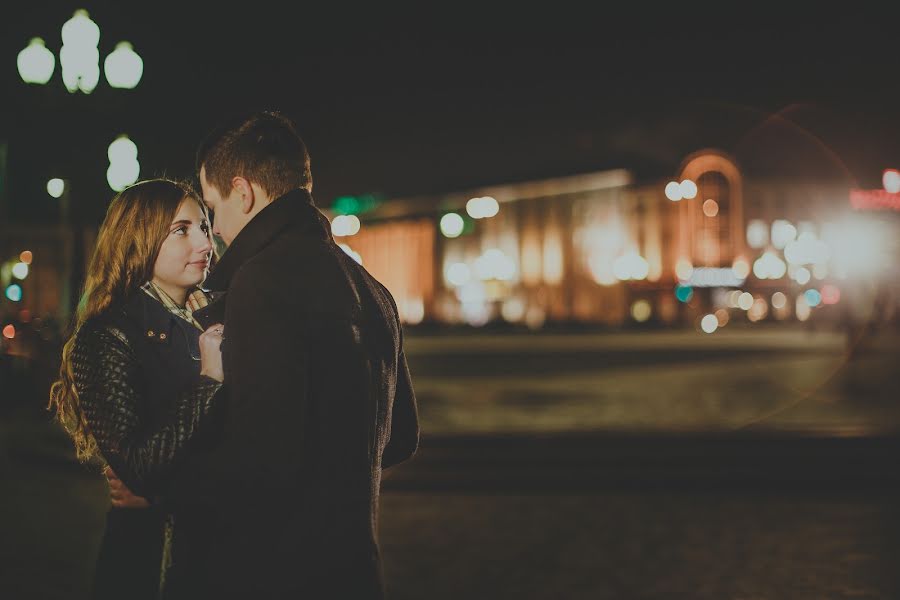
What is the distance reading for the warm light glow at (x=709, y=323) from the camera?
85688 millimetres

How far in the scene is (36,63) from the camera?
1451 cm

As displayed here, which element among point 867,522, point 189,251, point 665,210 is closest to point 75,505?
point 867,522

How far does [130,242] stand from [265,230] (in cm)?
71

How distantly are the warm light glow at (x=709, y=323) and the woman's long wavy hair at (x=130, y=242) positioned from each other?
83071 millimetres

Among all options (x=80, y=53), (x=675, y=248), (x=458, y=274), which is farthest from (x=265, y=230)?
(x=458, y=274)

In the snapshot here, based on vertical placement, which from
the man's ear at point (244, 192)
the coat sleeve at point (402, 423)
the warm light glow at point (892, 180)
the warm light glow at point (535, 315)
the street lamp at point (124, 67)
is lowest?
the coat sleeve at point (402, 423)

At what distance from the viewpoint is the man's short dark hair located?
8.47 feet

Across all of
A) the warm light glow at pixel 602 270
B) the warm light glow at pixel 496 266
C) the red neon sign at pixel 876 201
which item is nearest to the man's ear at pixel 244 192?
the red neon sign at pixel 876 201

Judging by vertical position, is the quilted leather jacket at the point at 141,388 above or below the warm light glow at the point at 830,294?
below

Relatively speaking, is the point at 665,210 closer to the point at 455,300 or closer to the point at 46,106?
the point at 455,300

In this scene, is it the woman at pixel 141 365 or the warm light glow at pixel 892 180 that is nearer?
the woman at pixel 141 365

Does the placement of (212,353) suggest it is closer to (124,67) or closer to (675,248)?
(124,67)

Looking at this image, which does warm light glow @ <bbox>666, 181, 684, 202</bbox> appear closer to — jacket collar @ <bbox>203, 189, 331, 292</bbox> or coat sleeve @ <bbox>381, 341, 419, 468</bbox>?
coat sleeve @ <bbox>381, 341, 419, 468</bbox>

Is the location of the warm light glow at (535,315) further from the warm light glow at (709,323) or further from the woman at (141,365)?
the woman at (141,365)
